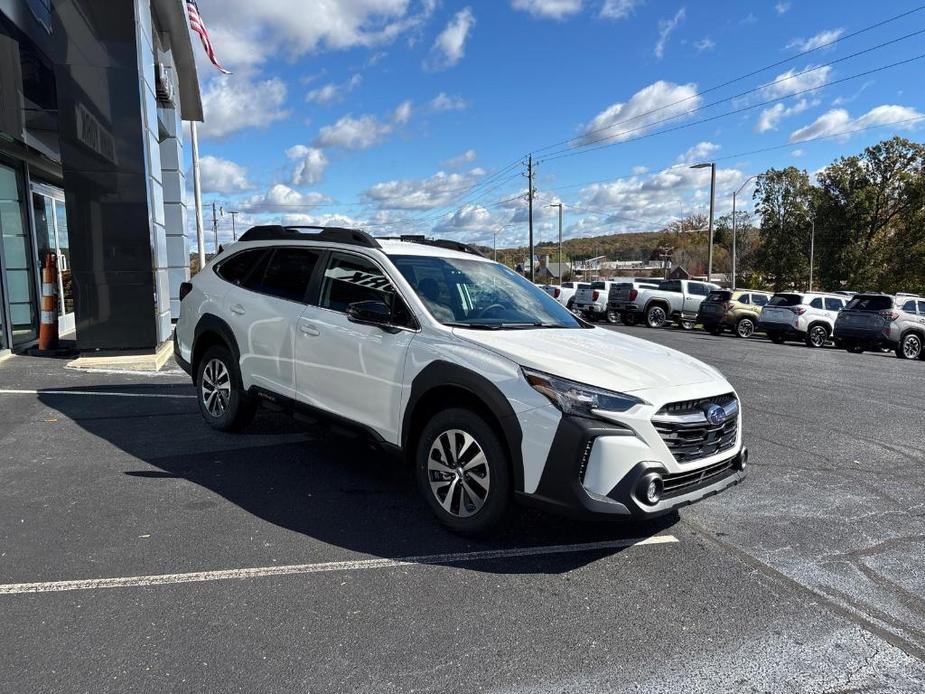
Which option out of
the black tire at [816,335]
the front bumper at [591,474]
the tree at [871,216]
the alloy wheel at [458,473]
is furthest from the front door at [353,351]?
the tree at [871,216]

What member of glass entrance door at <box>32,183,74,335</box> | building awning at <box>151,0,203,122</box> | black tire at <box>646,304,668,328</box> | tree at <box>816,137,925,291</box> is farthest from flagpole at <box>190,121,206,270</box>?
tree at <box>816,137,925,291</box>

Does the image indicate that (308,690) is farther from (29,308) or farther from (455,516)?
(29,308)

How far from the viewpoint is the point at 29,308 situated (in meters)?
11.7

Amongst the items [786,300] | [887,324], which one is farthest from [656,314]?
[887,324]

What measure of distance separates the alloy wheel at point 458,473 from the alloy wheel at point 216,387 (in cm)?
277

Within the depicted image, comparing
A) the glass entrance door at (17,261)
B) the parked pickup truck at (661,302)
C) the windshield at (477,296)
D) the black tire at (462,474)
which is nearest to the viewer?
the black tire at (462,474)

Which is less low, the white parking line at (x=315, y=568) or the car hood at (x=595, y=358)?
the car hood at (x=595, y=358)

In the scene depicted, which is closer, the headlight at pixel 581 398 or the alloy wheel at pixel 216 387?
the headlight at pixel 581 398

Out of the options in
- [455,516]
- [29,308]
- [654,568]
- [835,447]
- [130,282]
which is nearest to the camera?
[654,568]

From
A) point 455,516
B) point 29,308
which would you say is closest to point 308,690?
point 455,516

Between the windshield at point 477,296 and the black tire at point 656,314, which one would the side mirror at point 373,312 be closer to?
the windshield at point 477,296

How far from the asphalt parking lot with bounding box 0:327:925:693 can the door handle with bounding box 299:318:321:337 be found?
0.73m

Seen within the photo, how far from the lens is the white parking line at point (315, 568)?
3262mm

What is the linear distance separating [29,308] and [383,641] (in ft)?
38.4
